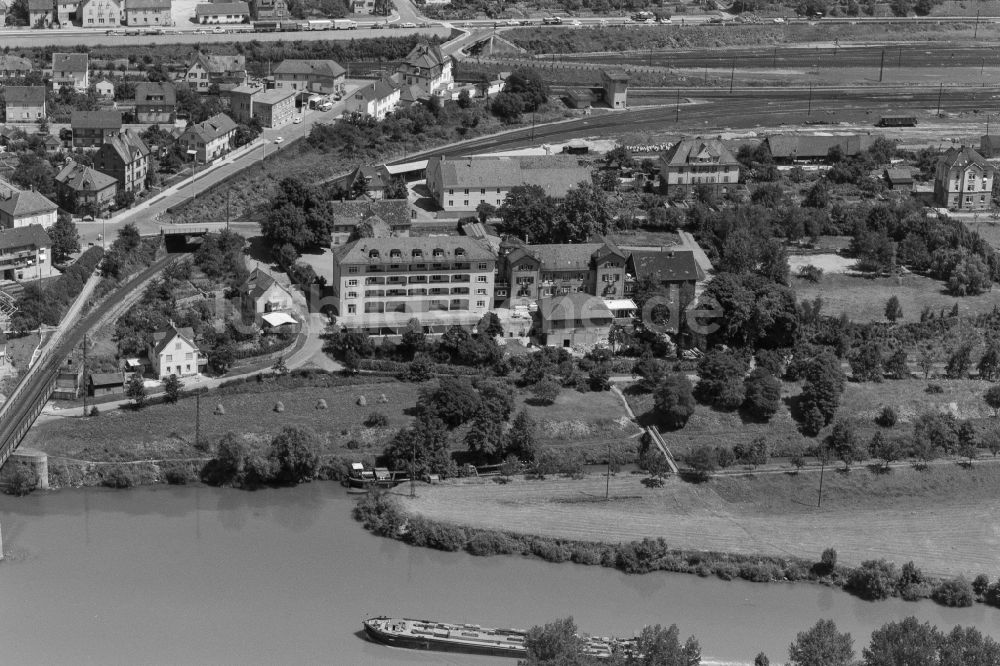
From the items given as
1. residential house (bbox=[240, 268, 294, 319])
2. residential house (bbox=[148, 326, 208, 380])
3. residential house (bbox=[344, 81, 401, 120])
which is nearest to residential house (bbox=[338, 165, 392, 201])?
residential house (bbox=[240, 268, 294, 319])

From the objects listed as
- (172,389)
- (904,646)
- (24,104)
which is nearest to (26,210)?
(172,389)

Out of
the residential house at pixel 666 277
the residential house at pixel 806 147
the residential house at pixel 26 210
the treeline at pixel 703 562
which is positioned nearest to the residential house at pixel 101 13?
the residential house at pixel 26 210

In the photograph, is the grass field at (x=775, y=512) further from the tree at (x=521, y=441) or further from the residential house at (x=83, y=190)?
the residential house at (x=83, y=190)

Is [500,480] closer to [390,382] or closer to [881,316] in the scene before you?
[390,382]

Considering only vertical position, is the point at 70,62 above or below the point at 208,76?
above

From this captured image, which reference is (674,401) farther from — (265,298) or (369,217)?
(369,217)

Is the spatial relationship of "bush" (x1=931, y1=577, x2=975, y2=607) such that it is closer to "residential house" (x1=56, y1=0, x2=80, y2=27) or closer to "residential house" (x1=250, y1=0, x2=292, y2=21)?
"residential house" (x1=56, y1=0, x2=80, y2=27)
